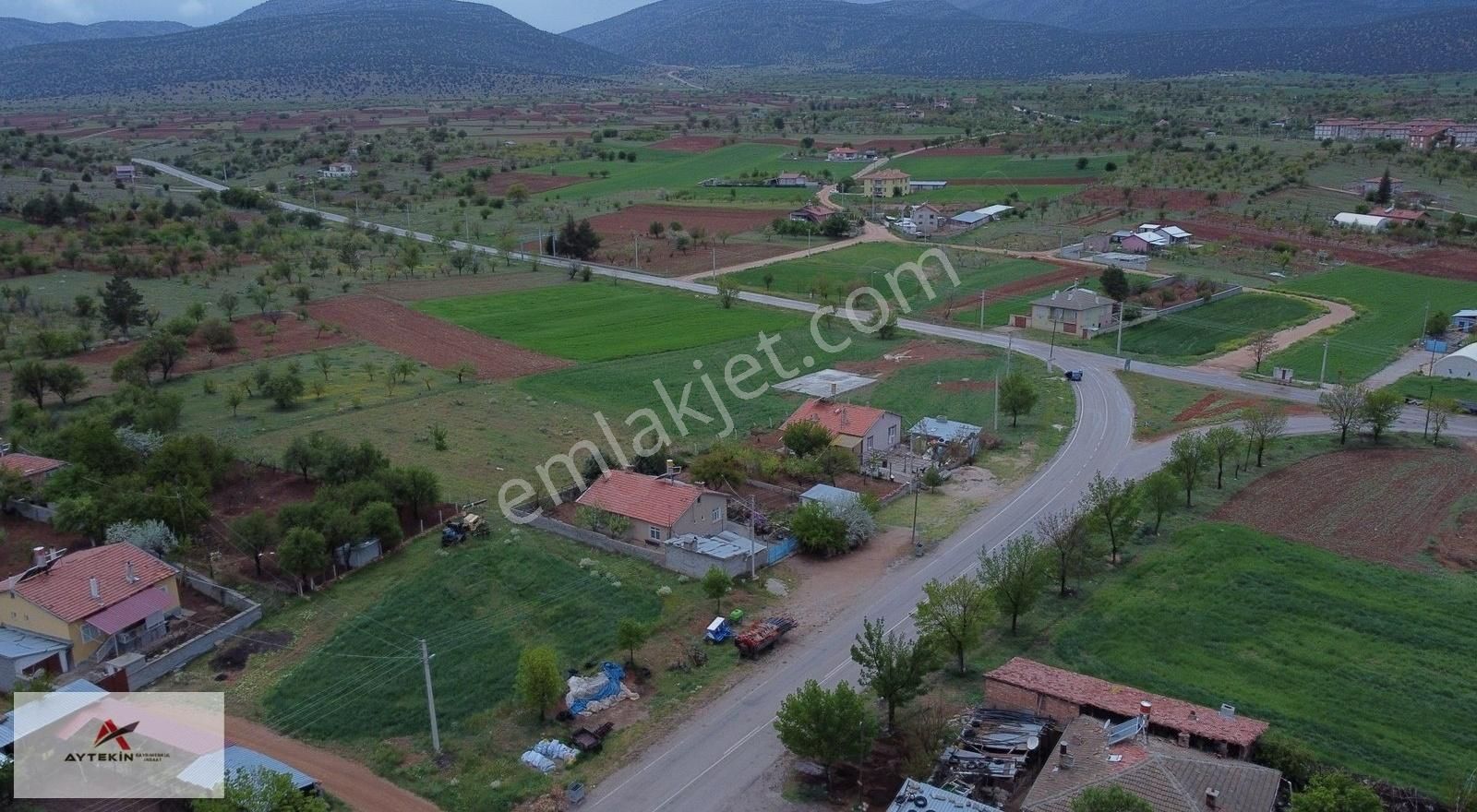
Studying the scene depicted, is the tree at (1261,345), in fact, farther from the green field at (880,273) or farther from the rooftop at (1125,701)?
the rooftop at (1125,701)

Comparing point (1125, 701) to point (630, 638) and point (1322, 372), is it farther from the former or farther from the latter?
point (1322, 372)

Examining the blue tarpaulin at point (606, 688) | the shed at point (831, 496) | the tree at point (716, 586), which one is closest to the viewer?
the blue tarpaulin at point (606, 688)

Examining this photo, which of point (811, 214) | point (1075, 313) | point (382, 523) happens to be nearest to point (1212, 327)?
point (1075, 313)

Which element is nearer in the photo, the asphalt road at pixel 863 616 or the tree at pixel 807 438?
the asphalt road at pixel 863 616

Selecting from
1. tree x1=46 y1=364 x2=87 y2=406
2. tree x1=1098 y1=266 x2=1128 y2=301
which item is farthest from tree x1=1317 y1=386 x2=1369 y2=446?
tree x1=46 y1=364 x2=87 y2=406

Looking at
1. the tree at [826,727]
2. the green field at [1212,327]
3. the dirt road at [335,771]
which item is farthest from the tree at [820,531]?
the green field at [1212,327]

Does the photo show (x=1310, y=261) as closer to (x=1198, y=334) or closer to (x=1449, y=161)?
(x=1198, y=334)

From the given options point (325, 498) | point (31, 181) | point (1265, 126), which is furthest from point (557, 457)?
point (1265, 126)
